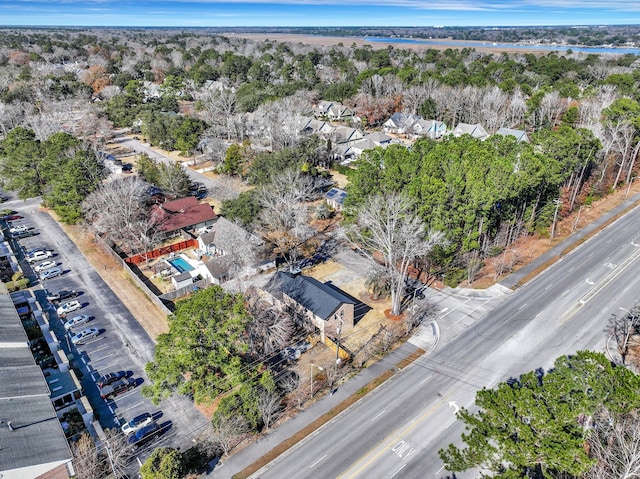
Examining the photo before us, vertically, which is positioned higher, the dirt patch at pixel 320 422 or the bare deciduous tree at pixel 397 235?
the bare deciduous tree at pixel 397 235

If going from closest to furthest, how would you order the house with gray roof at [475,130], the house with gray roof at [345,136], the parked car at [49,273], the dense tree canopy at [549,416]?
Result: the dense tree canopy at [549,416] → the parked car at [49,273] → the house with gray roof at [345,136] → the house with gray roof at [475,130]

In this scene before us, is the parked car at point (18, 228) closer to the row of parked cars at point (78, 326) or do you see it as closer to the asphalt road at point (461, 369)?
the row of parked cars at point (78, 326)

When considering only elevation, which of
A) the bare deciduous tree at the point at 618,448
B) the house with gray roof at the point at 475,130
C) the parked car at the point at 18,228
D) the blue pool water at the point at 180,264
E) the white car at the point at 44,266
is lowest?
the blue pool water at the point at 180,264

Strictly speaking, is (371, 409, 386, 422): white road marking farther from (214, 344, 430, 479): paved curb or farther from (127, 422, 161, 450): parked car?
(127, 422, 161, 450): parked car

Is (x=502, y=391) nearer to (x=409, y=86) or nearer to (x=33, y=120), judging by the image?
(x=33, y=120)

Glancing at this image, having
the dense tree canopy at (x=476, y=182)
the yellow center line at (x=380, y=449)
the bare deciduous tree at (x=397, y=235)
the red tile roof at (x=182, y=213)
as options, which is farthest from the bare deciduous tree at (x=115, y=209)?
the yellow center line at (x=380, y=449)
